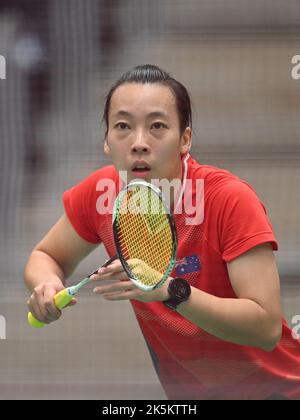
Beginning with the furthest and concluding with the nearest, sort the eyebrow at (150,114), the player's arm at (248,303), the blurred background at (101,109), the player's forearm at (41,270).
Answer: the blurred background at (101,109) → the player's forearm at (41,270) → the eyebrow at (150,114) → the player's arm at (248,303)

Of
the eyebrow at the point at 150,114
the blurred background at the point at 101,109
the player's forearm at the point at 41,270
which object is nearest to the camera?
the eyebrow at the point at 150,114

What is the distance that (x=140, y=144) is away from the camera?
163cm

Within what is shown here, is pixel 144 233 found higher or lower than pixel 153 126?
lower

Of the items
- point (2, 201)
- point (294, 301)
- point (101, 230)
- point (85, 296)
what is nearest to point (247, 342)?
point (101, 230)

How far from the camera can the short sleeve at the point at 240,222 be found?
5.15 feet

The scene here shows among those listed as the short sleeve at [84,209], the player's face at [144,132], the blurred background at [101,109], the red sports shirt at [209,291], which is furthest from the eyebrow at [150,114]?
the blurred background at [101,109]

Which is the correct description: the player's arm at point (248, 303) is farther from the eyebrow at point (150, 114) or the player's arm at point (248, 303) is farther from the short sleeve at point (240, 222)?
the eyebrow at point (150, 114)

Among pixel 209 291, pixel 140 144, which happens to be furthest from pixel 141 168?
pixel 209 291

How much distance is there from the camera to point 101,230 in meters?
1.85

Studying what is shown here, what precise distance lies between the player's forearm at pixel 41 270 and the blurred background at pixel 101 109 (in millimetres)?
510

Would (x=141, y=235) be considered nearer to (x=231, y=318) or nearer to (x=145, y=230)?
(x=145, y=230)

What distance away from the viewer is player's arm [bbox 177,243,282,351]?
1549 mm

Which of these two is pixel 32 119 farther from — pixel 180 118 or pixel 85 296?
pixel 180 118
